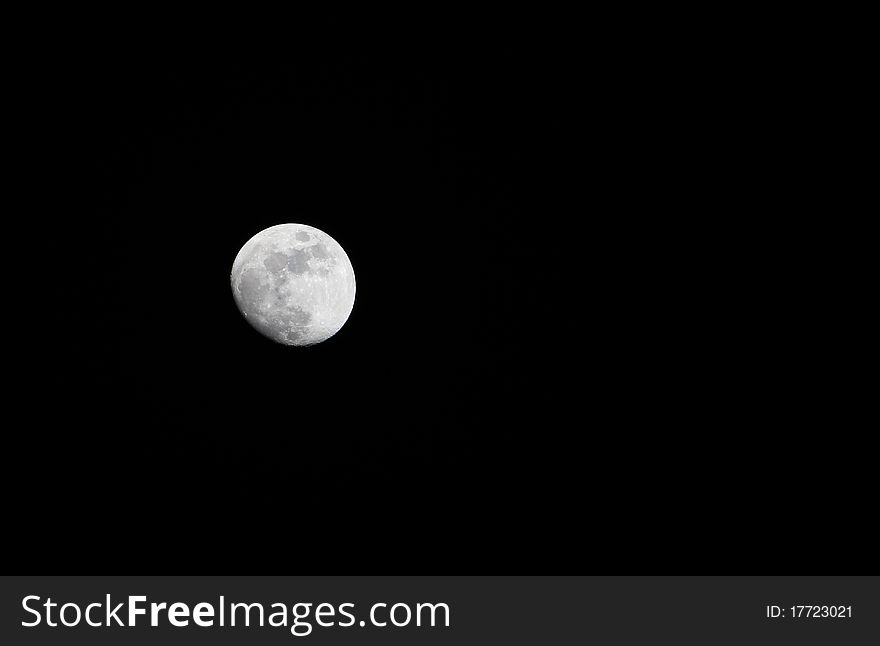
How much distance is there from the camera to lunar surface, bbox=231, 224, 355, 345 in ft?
12.5

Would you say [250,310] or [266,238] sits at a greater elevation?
[266,238]

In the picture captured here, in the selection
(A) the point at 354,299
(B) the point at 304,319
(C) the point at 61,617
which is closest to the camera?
(C) the point at 61,617

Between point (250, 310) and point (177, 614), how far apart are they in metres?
1.55

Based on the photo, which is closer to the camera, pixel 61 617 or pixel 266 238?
pixel 61 617

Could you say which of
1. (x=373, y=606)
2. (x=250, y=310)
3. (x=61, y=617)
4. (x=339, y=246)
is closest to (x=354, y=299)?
(x=339, y=246)

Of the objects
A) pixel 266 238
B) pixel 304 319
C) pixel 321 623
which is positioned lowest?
pixel 321 623

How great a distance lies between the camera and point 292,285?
3795 mm

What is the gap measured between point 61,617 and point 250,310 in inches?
65.2

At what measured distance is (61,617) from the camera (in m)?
3.02

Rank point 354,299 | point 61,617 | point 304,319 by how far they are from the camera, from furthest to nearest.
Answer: point 354,299 < point 304,319 < point 61,617

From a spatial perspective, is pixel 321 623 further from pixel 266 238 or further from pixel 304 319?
pixel 266 238

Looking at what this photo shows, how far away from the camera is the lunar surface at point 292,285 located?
381 cm

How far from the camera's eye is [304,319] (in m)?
3.85

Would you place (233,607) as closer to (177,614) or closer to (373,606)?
(177,614)
